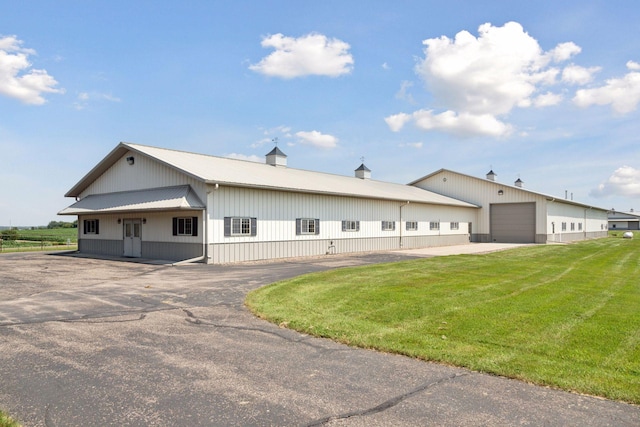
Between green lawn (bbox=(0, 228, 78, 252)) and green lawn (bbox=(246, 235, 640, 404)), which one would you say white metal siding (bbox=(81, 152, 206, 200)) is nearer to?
green lawn (bbox=(246, 235, 640, 404))

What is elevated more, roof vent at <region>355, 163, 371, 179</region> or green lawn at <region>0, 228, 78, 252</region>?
roof vent at <region>355, 163, 371, 179</region>

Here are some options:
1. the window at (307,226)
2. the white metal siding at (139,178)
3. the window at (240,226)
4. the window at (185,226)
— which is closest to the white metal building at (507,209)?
the window at (307,226)

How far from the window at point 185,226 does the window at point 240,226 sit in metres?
1.50

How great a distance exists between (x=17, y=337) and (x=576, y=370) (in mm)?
8429

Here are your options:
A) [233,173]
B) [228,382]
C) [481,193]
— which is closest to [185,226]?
[233,173]

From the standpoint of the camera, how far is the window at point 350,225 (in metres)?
27.4

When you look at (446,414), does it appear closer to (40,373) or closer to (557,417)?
(557,417)

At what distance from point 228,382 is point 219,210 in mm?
15720

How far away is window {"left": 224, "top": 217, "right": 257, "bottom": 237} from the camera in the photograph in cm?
2056

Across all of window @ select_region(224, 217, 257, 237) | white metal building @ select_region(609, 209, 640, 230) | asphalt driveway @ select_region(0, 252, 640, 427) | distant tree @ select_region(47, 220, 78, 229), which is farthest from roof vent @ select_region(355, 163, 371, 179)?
white metal building @ select_region(609, 209, 640, 230)

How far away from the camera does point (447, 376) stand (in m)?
5.27

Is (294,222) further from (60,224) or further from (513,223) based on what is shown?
(60,224)

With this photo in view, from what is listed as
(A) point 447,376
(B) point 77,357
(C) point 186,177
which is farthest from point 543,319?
(C) point 186,177

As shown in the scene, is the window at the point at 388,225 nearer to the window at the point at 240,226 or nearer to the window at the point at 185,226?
the window at the point at 240,226
